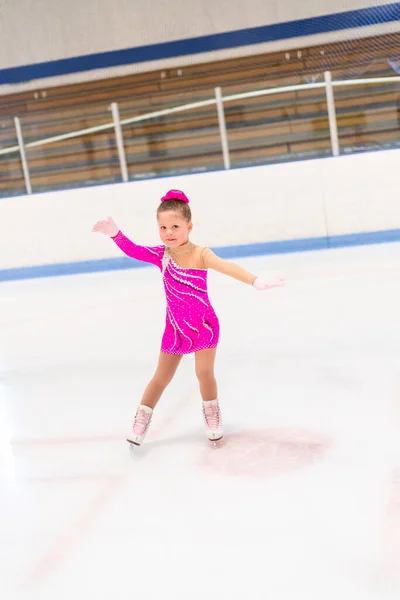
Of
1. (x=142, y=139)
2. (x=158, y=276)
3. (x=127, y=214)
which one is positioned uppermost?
(x=142, y=139)

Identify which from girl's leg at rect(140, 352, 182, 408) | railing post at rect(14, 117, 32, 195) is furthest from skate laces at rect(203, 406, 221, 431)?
railing post at rect(14, 117, 32, 195)

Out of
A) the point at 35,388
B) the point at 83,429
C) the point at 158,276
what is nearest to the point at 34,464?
the point at 83,429

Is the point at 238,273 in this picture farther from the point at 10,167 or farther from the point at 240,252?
the point at 10,167

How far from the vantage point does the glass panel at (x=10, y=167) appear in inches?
277

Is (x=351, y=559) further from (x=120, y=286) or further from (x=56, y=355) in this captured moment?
(x=120, y=286)

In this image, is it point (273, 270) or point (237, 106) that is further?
point (237, 106)

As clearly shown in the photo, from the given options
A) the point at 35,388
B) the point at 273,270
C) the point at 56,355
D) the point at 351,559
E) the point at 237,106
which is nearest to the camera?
the point at 351,559

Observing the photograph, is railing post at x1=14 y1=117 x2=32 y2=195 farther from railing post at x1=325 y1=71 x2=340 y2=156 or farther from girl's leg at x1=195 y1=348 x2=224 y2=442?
girl's leg at x1=195 y1=348 x2=224 y2=442

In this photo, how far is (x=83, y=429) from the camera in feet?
7.79

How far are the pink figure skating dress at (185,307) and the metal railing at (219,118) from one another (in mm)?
4380

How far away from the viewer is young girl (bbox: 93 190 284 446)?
79.8 inches

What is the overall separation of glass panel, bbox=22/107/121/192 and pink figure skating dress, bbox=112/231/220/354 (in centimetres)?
484

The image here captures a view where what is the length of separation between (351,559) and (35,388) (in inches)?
72.7

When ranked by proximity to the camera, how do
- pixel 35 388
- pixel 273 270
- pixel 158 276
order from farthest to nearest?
pixel 158 276, pixel 273 270, pixel 35 388
